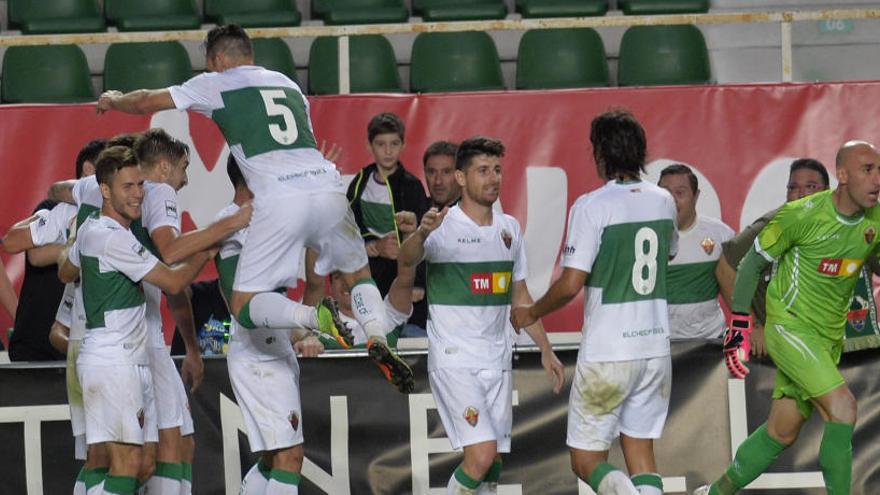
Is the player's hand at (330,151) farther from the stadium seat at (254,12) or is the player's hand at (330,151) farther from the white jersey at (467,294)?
the white jersey at (467,294)

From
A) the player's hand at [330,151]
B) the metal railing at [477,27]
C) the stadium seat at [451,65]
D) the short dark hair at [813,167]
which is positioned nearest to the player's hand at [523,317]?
the short dark hair at [813,167]

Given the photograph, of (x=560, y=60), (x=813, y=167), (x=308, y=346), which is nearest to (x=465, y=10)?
(x=560, y=60)

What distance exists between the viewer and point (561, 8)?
12883 millimetres

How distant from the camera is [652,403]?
7340mm

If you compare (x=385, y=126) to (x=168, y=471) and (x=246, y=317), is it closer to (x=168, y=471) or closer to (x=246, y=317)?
(x=246, y=317)

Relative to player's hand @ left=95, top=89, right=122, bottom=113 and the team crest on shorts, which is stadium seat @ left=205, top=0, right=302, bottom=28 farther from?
the team crest on shorts

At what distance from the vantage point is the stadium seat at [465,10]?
12867 millimetres

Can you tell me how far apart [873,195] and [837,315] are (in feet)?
2.27

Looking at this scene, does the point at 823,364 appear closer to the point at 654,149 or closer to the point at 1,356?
the point at 654,149

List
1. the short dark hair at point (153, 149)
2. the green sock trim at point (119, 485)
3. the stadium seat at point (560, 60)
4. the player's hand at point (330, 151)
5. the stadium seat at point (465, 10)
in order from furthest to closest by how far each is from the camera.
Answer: the stadium seat at point (465, 10), the stadium seat at point (560, 60), the player's hand at point (330, 151), the short dark hair at point (153, 149), the green sock trim at point (119, 485)

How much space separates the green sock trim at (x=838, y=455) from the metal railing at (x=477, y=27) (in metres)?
4.71

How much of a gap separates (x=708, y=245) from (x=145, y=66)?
5.35 meters

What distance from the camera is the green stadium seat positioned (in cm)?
1290

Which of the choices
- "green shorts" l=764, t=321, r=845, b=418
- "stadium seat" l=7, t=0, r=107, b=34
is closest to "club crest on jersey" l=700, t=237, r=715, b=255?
"green shorts" l=764, t=321, r=845, b=418
